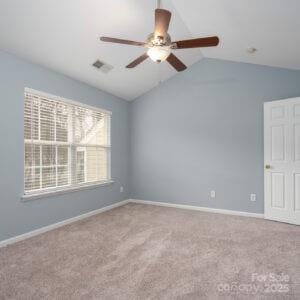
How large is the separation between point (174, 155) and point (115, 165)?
132 cm

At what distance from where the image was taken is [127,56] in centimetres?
383

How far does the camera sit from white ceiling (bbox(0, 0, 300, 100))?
2588 mm

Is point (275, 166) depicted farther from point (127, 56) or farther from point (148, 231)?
point (127, 56)

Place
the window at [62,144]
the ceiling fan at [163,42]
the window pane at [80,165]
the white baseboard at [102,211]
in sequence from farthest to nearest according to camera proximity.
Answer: the window pane at [80,165] < the window at [62,144] < the white baseboard at [102,211] < the ceiling fan at [163,42]

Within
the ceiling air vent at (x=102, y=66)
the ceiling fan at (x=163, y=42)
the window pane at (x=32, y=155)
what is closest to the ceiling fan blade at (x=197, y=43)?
the ceiling fan at (x=163, y=42)

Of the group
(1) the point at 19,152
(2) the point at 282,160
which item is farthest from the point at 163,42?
(2) the point at 282,160

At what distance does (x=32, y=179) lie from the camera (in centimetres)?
337

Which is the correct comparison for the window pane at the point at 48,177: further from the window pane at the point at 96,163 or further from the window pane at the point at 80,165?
the window pane at the point at 96,163

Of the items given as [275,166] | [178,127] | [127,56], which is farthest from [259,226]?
[127,56]

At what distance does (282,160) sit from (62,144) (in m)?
3.68

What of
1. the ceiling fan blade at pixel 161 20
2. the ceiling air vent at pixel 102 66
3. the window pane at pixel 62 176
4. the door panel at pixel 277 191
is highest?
the ceiling air vent at pixel 102 66

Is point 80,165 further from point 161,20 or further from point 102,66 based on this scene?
point 161,20

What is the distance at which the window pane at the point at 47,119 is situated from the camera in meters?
3.52

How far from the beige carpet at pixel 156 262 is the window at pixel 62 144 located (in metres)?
0.83
